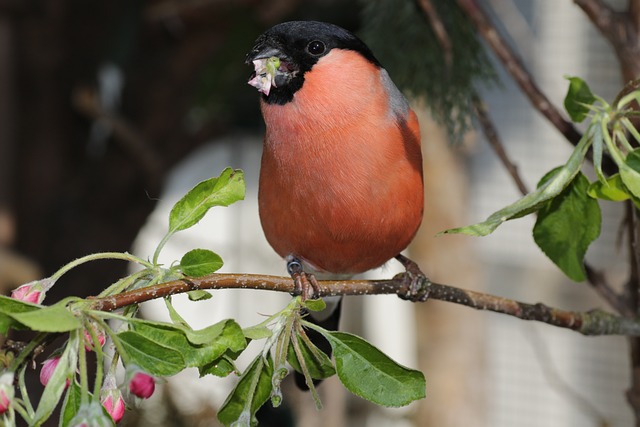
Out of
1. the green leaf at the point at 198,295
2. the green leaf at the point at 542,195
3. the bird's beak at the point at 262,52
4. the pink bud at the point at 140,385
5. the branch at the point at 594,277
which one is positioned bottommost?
the branch at the point at 594,277

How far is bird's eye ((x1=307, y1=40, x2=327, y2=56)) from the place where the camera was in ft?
2.43

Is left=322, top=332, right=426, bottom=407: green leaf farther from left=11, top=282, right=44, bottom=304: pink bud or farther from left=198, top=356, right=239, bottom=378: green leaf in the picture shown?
left=11, top=282, right=44, bottom=304: pink bud

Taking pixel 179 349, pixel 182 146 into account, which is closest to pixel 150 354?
pixel 179 349

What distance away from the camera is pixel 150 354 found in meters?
0.49

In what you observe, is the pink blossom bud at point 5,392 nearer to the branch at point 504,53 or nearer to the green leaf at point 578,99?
the green leaf at point 578,99

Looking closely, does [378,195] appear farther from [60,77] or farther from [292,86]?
[60,77]

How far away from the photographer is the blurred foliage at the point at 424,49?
934 mm

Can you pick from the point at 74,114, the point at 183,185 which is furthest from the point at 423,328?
the point at 183,185

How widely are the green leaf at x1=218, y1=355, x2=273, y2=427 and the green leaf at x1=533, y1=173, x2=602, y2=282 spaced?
228 millimetres

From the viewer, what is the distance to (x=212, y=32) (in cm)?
169

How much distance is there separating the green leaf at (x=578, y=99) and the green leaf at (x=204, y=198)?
249 mm

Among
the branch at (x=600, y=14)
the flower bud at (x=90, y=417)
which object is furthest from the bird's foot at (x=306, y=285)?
the branch at (x=600, y=14)

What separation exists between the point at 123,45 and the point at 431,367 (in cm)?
83

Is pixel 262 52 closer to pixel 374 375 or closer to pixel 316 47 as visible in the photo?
pixel 316 47
